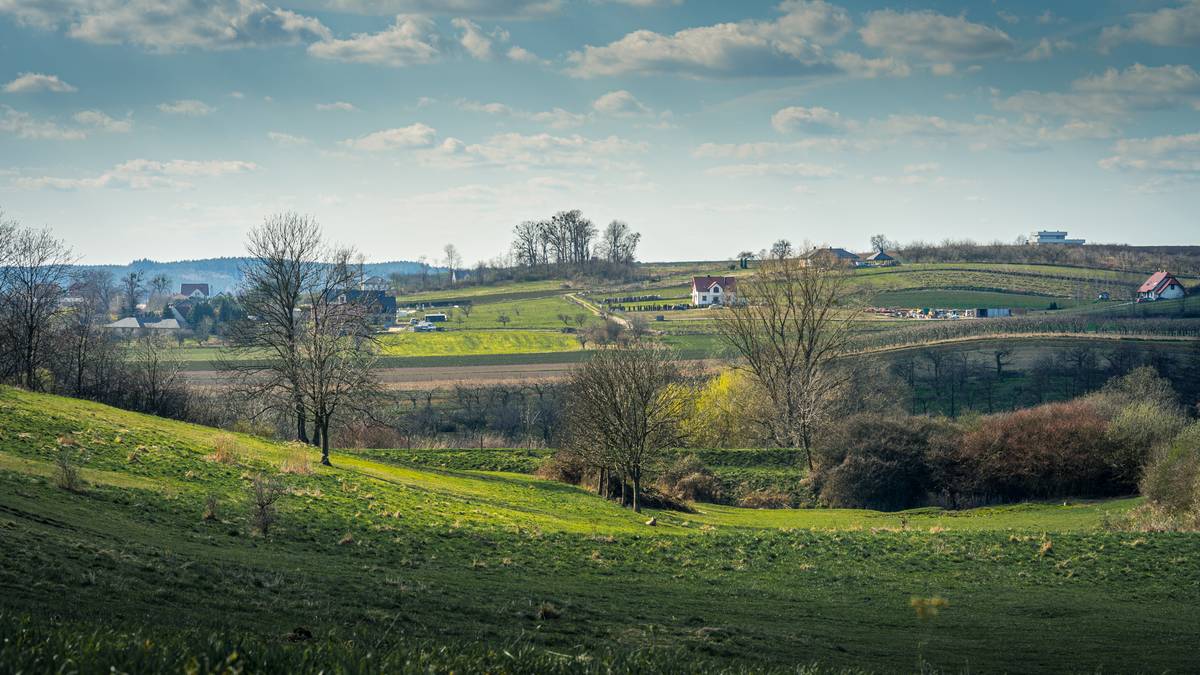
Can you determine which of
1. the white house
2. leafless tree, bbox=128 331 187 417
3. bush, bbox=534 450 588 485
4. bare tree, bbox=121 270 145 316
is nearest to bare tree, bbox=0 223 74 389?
leafless tree, bbox=128 331 187 417

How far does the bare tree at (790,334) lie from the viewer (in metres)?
60.7

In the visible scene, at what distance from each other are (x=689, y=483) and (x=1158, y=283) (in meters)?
96.5

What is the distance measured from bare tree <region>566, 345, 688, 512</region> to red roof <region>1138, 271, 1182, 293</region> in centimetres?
9830

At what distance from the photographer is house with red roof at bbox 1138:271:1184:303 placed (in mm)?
110750

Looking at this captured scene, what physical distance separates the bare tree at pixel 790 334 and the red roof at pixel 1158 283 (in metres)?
70.8

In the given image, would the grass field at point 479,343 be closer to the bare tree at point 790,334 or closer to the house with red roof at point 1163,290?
the bare tree at point 790,334

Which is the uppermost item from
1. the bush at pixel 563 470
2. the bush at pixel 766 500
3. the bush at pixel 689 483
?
the bush at pixel 563 470

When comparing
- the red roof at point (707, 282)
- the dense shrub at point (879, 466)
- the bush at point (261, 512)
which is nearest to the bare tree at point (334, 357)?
the bush at point (261, 512)

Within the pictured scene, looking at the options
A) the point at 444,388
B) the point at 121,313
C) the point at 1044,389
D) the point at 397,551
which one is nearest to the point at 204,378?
the point at 444,388

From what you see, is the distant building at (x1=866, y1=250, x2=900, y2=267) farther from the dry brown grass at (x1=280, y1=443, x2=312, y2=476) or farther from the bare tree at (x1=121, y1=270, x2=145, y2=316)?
the bare tree at (x1=121, y1=270, x2=145, y2=316)

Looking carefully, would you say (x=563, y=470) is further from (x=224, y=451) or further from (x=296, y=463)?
(x=224, y=451)

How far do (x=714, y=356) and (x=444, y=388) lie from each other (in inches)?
1125

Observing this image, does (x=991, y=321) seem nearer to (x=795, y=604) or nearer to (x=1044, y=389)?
(x=1044, y=389)

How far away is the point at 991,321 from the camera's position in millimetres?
95250
